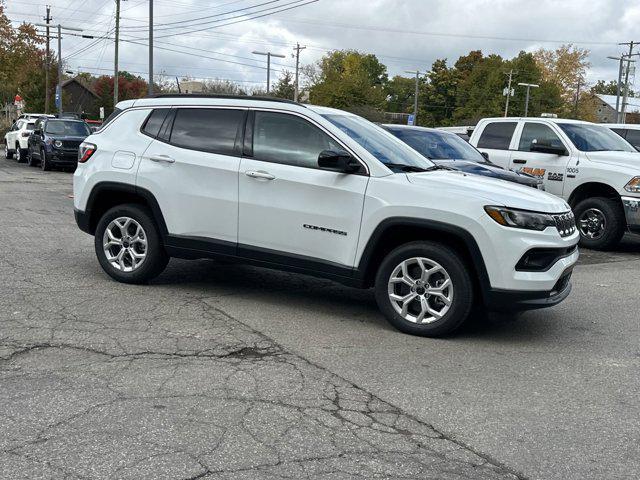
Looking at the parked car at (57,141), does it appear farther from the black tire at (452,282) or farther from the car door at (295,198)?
the black tire at (452,282)

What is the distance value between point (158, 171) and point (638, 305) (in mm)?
5025

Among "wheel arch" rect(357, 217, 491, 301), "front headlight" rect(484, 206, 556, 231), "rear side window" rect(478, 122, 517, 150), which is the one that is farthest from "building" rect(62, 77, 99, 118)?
"front headlight" rect(484, 206, 556, 231)

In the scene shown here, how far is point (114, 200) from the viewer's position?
7281 mm

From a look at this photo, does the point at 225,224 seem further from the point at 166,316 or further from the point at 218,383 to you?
the point at 218,383

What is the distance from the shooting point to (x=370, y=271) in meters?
5.98

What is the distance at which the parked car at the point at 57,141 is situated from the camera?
2355 cm

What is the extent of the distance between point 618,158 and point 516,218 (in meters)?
6.60

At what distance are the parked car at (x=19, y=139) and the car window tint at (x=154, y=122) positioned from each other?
22511mm

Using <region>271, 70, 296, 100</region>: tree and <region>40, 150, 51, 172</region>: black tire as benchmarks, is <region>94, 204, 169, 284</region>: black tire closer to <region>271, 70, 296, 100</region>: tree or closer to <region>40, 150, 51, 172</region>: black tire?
<region>40, 150, 51, 172</region>: black tire

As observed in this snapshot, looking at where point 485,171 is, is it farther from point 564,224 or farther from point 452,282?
point 452,282

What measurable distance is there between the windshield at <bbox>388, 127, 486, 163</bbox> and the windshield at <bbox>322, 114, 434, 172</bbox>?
4.14m

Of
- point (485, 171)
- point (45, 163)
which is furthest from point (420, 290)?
point (45, 163)

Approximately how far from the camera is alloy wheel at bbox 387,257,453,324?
5.62 metres

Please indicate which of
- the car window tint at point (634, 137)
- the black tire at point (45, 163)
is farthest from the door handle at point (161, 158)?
the black tire at point (45, 163)
